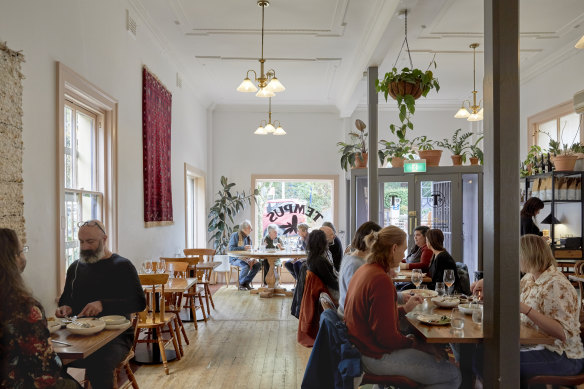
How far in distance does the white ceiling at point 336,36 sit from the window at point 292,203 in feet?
8.62

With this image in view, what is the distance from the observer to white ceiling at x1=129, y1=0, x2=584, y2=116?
5754mm

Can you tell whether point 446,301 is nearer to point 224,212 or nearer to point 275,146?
point 224,212

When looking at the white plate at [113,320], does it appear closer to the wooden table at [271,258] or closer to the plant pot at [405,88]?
the plant pot at [405,88]

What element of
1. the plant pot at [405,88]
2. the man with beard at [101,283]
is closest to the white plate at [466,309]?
the plant pot at [405,88]

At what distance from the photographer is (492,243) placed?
280 centimetres

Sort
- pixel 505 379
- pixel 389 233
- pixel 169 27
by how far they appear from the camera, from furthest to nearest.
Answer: pixel 169 27 < pixel 389 233 < pixel 505 379

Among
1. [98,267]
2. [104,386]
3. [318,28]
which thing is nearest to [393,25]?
[318,28]

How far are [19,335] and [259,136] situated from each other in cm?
921

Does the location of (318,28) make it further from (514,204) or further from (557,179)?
(514,204)

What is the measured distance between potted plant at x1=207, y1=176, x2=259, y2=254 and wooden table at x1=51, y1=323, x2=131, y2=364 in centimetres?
736

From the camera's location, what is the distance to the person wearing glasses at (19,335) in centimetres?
227

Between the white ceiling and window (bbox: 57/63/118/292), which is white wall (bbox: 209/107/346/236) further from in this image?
window (bbox: 57/63/118/292)

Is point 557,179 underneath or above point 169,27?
underneath

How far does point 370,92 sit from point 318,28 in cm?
113
